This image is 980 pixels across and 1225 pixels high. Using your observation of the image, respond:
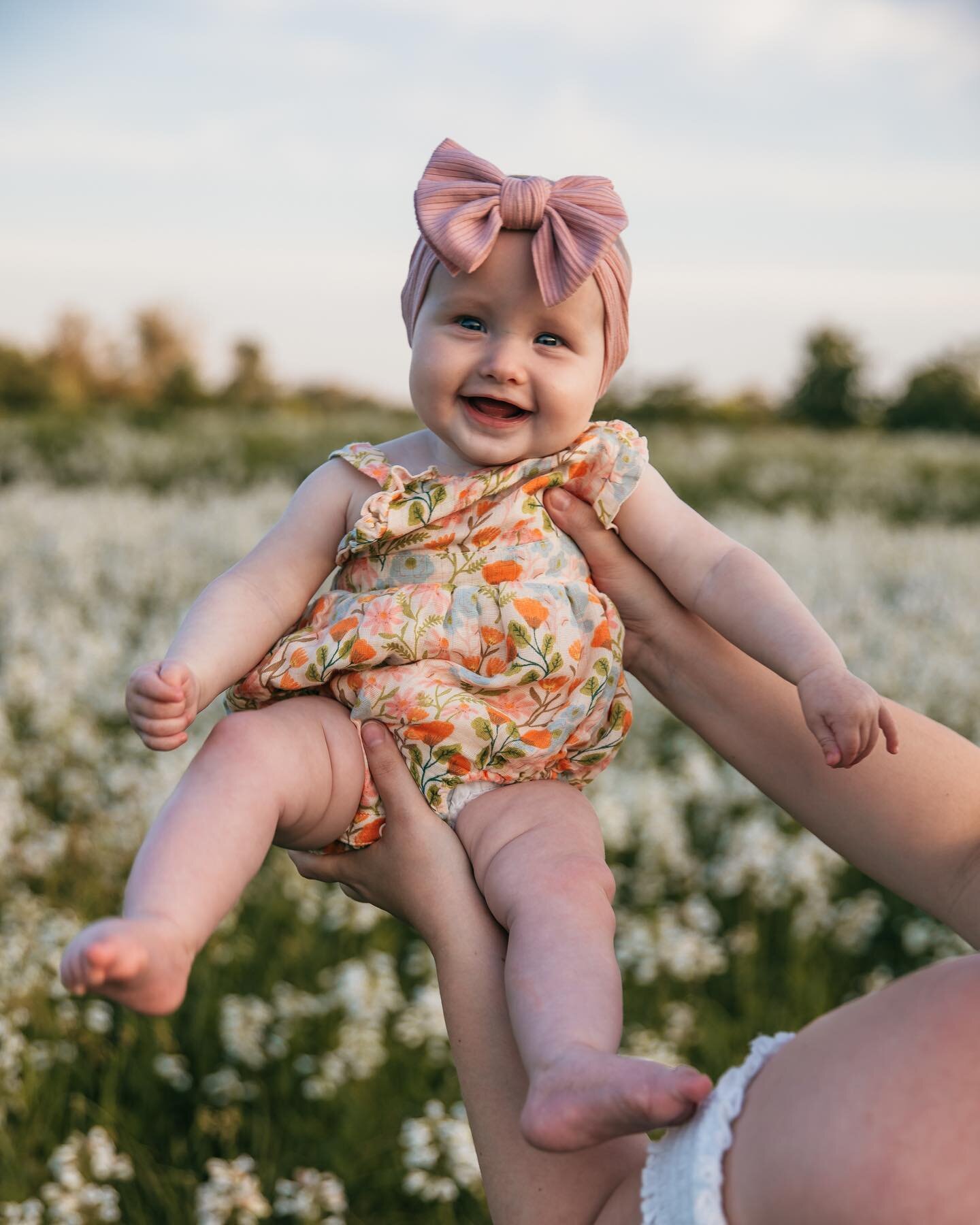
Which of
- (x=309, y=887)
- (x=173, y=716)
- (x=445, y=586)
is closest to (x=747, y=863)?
(x=309, y=887)

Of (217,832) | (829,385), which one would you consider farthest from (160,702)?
(829,385)

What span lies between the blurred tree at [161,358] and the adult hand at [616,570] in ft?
39.2

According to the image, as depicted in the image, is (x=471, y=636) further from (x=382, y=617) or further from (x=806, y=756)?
(x=806, y=756)

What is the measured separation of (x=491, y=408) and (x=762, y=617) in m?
0.49

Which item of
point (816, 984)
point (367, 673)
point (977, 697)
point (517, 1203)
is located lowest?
point (816, 984)

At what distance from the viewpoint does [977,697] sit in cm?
545

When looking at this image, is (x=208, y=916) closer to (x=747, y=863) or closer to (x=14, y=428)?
(x=747, y=863)

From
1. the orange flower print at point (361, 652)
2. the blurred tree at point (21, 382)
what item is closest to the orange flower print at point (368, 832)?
the orange flower print at point (361, 652)

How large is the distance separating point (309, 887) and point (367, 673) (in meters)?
2.63

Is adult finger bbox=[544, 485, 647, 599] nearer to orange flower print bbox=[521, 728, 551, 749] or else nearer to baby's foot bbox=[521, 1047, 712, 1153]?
orange flower print bbox=[521, 728, 551, 749]

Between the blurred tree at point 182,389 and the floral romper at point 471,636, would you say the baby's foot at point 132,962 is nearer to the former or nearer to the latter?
the floral romper at point 471,636

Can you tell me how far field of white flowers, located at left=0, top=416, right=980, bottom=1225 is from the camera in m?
3.39

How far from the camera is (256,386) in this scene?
46.1ft

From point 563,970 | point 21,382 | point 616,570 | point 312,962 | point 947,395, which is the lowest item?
point 312,962
